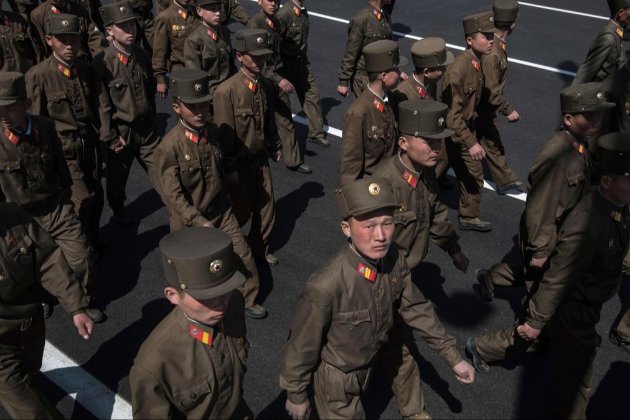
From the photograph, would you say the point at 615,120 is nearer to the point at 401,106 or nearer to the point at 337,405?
the point at 401,106

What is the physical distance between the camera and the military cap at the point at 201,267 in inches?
134

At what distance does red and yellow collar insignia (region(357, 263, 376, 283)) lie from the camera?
3.89m

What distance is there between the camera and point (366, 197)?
3771 millimetres

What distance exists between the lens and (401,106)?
515cm

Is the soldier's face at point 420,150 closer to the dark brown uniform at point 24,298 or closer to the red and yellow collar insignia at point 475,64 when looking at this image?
the red and yellow collar insignia at point 475,64

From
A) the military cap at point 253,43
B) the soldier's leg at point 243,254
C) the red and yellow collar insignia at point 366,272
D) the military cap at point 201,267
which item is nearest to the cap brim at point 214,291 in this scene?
the military cap at point 201,267

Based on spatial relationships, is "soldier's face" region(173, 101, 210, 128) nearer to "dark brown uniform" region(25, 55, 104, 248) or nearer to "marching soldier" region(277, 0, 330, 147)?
"dark brown uniform" region(25, 55, 104, 248)

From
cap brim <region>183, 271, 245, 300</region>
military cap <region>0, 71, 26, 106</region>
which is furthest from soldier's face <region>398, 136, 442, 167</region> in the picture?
military cap <region>0, 71, 26, 106</region>

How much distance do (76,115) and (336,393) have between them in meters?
4.52

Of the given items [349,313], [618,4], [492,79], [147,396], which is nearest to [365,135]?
[492,79]

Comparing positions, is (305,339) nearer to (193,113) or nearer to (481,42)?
(193,113)

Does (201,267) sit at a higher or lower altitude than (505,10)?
lower

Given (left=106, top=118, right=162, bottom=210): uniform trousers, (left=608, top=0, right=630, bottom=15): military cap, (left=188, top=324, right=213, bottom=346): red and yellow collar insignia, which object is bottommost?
(left=106, top=118, right=162, bottom=210): uniform trousers

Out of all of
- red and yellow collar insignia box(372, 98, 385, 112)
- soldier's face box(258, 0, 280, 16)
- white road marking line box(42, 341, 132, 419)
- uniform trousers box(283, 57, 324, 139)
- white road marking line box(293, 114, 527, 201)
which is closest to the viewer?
white road marking line box(42, 341, 132, 419)
